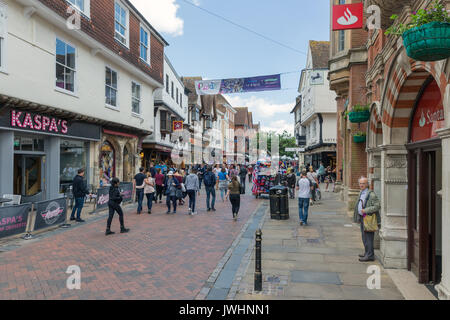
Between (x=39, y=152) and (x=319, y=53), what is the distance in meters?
27.7

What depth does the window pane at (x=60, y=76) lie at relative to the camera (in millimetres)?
12289

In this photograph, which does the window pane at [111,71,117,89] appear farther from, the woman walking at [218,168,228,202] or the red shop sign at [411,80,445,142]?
the red shop sign at [411,80,445,142]

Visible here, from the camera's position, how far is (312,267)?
20.1 feet

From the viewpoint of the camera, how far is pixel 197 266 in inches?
242

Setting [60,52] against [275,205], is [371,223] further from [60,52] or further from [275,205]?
[60,52]

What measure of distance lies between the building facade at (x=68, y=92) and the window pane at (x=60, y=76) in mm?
39

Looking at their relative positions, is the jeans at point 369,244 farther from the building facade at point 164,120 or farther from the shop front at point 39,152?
the building facade at point 164,120

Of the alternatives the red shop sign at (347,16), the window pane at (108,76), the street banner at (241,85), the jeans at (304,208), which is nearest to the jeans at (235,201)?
the jeans at (304,208)

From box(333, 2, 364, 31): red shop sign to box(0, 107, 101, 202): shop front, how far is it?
9.93 m

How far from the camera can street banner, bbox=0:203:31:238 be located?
753 centimetres

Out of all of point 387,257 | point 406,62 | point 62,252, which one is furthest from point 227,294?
point 406,62

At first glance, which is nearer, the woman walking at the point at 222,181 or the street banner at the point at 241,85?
the street banner at the point at 241,85

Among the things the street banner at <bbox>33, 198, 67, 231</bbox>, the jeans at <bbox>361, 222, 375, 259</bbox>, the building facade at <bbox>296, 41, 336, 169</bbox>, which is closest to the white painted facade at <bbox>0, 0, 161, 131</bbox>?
the street banner at <bbox>33, 198, 67, 231</bbox>

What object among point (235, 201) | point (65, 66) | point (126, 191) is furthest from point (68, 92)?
point (235, 201)
